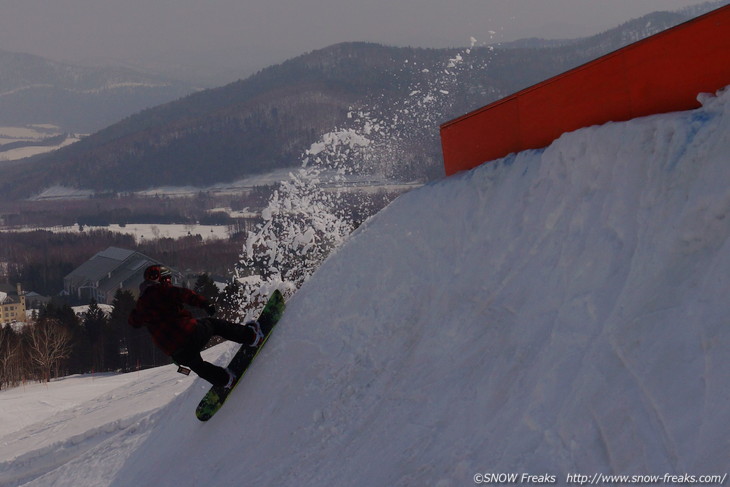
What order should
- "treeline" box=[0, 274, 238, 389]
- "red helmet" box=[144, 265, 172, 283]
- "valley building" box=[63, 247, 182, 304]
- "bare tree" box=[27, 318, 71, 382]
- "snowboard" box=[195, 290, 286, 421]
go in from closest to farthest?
"red helmet" box=[144, 265, 172, 283] → "snowboard" box=[195, 290, 286, 421] → "bare tree" box=[27, 318, 71, 382] → "treeline" box=[0, 274, 238, 389] → "valley building" box=[63, 247, 182, 304]

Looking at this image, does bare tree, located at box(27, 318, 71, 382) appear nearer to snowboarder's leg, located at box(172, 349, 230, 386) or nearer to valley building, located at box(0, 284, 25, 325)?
snowboarder's leg, located at box(172, 349, 230, 386)

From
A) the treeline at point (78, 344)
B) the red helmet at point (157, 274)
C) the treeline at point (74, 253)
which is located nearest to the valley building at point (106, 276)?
the treeline at point (74, 253)

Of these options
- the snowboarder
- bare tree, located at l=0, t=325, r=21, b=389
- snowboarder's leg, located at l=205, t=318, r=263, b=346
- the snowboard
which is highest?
the snowboarder

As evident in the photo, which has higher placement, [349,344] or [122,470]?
[349,344]

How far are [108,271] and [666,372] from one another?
371 feet

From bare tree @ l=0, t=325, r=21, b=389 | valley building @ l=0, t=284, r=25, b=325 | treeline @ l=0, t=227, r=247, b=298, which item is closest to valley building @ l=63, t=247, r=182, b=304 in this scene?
treeline @ l=0, t=227, r=247, b=298

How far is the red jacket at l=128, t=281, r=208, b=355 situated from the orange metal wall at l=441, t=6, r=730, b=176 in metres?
4.27

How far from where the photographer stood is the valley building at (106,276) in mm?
104562

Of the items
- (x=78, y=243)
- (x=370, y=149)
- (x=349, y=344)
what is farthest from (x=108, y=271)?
(x=349, y=344)

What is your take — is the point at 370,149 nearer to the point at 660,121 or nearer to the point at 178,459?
the point at 178,459

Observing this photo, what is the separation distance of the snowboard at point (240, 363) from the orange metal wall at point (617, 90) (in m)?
3.44

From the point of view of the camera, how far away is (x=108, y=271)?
352 ft

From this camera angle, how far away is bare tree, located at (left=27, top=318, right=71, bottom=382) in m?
49.7

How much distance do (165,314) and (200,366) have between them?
81cm
